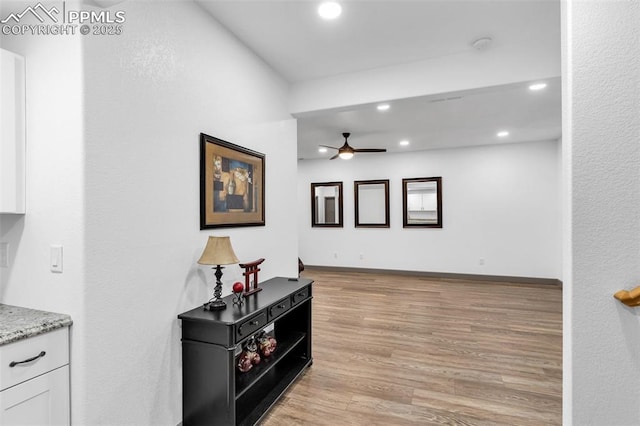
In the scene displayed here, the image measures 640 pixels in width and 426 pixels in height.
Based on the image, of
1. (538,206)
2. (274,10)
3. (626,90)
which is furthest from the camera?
(538,206)

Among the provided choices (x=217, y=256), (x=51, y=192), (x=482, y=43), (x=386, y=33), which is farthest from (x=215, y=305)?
(x=482, y=43)

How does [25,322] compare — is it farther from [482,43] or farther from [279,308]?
[482,43]

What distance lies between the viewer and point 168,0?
1937 mm

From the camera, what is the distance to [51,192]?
1561 mm

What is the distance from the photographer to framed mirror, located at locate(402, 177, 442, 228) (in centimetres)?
679

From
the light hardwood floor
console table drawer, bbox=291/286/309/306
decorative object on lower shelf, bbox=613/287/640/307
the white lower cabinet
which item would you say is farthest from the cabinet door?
decorative object on lower shelf, bbox=613/287/640/307

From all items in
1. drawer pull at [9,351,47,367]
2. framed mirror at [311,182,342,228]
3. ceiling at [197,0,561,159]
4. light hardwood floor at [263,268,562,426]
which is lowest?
light hardwood floor at [263,268,562,426]

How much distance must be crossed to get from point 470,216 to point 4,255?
6876 mm

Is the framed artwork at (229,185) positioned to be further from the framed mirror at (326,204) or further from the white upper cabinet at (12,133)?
the framed mirror at (326,204)

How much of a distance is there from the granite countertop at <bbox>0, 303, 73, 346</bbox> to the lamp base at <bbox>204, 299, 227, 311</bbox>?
750 millimetres

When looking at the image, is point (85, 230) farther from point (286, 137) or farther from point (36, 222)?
point (286, 137)

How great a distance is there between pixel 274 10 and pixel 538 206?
6161 millimetres

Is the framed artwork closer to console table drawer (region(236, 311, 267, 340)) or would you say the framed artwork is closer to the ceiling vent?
console table drawer (region(236, 311, 267, 340))

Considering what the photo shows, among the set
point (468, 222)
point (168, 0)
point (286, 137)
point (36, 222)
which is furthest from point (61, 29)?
point (468, 222)
